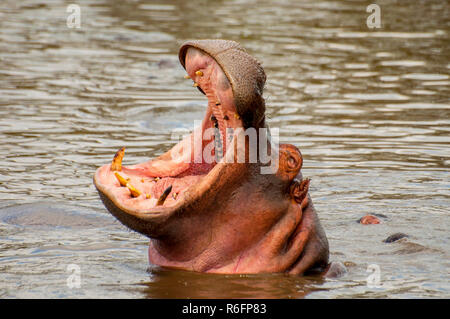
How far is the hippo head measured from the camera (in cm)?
432

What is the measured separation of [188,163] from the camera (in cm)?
488

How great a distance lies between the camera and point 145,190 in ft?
15.4

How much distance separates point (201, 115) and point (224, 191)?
5.34 metres

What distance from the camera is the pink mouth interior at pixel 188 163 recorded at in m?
4.36

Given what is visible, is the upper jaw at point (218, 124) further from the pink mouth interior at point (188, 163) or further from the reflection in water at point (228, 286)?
the reflection in water at point (228, 286)
